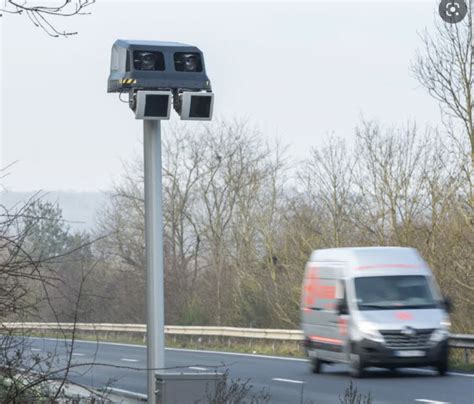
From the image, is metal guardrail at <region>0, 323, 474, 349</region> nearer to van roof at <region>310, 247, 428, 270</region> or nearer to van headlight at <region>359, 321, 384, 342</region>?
van roof at <region>310, 247, 428, 270</region>

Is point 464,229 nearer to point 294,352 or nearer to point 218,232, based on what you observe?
point 294,352

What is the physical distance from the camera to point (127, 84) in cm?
1255

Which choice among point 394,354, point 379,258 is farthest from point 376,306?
point 394,354

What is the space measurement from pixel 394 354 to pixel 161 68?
10392mm

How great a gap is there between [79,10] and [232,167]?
50011mm

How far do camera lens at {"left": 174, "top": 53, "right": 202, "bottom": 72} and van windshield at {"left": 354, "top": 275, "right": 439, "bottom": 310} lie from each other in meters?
10.4

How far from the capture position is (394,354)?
70.8 feet

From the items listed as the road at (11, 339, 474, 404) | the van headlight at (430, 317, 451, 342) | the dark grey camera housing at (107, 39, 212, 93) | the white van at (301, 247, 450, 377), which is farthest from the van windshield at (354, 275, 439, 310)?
the dark grey camera housing at (107, 39, 212, 93)

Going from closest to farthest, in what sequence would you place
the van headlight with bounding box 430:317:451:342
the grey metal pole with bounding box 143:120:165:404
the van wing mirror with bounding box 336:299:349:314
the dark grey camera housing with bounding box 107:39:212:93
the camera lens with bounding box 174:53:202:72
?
the dark grey camera housing with bounding box 107:39:212:93
the camera lens with bounding box 174:53:202:72
the grey metal pole with bounding box 143:120:165:404
the van headlight with bounding box 430:317:451:342
the van wing mirror with bounding box 336:299:349:314

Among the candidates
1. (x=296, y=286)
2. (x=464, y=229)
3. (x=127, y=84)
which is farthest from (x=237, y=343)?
(x=127, y=84)

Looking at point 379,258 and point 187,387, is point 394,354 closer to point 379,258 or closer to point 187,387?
point 379,258

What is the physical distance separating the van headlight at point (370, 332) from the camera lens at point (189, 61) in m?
10.1

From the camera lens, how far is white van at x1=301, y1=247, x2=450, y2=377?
2167 centimetres

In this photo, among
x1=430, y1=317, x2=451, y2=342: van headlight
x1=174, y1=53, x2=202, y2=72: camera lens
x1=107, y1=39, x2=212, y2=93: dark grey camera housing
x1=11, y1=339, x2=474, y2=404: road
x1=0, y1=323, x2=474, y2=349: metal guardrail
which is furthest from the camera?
x1=0, y1=323, x2=474, y2=349: metal guardrail
